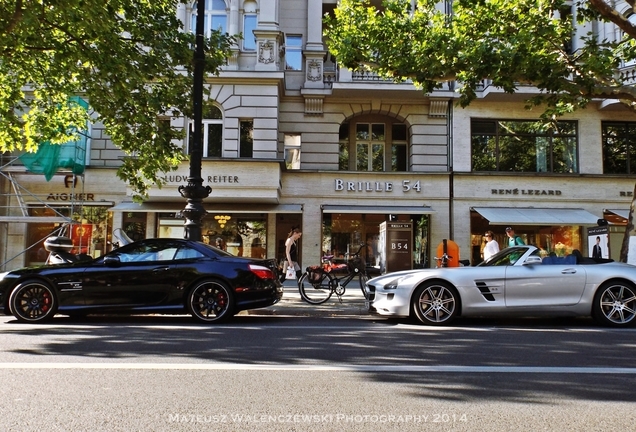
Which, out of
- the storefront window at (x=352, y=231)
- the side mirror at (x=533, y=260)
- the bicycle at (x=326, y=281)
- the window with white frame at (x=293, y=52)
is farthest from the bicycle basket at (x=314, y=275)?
the window with white frame at (x=293, y=52)

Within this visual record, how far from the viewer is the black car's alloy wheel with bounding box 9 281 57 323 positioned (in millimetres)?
7789

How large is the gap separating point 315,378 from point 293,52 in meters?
17.6

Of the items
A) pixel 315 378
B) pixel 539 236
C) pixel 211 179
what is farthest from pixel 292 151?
pixel 315 378

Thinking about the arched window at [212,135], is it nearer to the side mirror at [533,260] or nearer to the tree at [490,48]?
the tree at [490,48]

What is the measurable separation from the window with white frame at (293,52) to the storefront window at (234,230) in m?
6.40

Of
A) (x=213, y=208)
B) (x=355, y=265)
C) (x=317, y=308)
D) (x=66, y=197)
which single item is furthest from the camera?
(x=66, y=197)

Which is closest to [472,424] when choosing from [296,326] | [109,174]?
[296,326]

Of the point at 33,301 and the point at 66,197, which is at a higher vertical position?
the point at 66,197

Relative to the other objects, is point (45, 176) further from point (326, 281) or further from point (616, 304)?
point (616, 304)

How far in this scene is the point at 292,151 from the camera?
19484mm

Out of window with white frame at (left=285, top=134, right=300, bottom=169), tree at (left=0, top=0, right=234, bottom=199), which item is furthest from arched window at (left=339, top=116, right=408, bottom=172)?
tree at (left=0, top=0, right=234, bottom=199)

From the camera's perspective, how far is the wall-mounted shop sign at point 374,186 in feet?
A: 61.6

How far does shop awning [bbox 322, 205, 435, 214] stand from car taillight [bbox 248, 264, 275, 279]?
10.3m

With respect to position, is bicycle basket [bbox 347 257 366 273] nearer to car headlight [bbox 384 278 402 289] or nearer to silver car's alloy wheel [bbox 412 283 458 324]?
car headlight [bbox 384 278 402 289]
